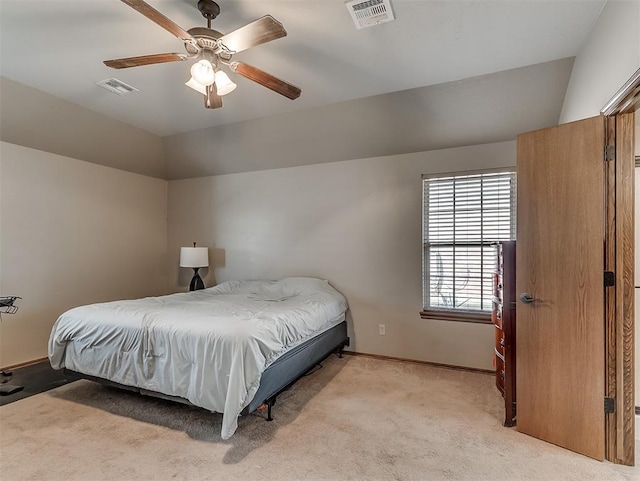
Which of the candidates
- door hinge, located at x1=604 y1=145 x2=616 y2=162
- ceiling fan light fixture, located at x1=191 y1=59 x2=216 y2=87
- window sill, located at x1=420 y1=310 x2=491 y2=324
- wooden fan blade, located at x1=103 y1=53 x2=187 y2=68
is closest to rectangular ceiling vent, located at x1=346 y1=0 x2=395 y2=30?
ceiling fan light fixture, located at x1=191 y1=59 x2=216 y2=87

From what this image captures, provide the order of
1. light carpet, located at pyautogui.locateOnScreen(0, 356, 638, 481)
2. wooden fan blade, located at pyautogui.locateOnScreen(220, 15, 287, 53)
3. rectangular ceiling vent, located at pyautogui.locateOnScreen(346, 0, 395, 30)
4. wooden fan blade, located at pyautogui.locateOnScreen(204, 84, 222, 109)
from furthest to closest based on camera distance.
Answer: wooden fan blade, located at pyautogui.locateOnScreen(204, 84, 222, 109) < rectangular ceiling vent, located at pyautogui.locateOnScreen(346, 0, 395, 30) < light carpet, located at pyautogui.locateOnScreen(0, 356, 638, 481) < wooden fan blade, located at pyautogui.locateOnScreen(220, 15, 287, 53)

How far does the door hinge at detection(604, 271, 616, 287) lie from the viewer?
1.98m

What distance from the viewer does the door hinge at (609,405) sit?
78.5 inches

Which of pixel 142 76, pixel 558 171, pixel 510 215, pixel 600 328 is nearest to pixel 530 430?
pixel 600 328

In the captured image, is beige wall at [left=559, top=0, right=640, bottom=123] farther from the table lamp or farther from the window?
the table lamp

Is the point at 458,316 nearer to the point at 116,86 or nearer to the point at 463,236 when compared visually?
the point at 463,236

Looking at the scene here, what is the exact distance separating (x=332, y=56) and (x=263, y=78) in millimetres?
655

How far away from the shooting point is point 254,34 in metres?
1.88

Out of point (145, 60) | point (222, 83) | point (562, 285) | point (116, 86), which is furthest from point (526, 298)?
point (116, 86)

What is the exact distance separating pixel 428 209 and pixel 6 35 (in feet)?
12.8

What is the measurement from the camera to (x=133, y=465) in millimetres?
1963

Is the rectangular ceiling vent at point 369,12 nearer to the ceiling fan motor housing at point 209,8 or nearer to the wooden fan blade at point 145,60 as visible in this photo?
the ceiling fan motor housing at point 209,8

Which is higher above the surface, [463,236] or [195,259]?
[463,236]

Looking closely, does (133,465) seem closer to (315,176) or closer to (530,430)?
(530,430)
